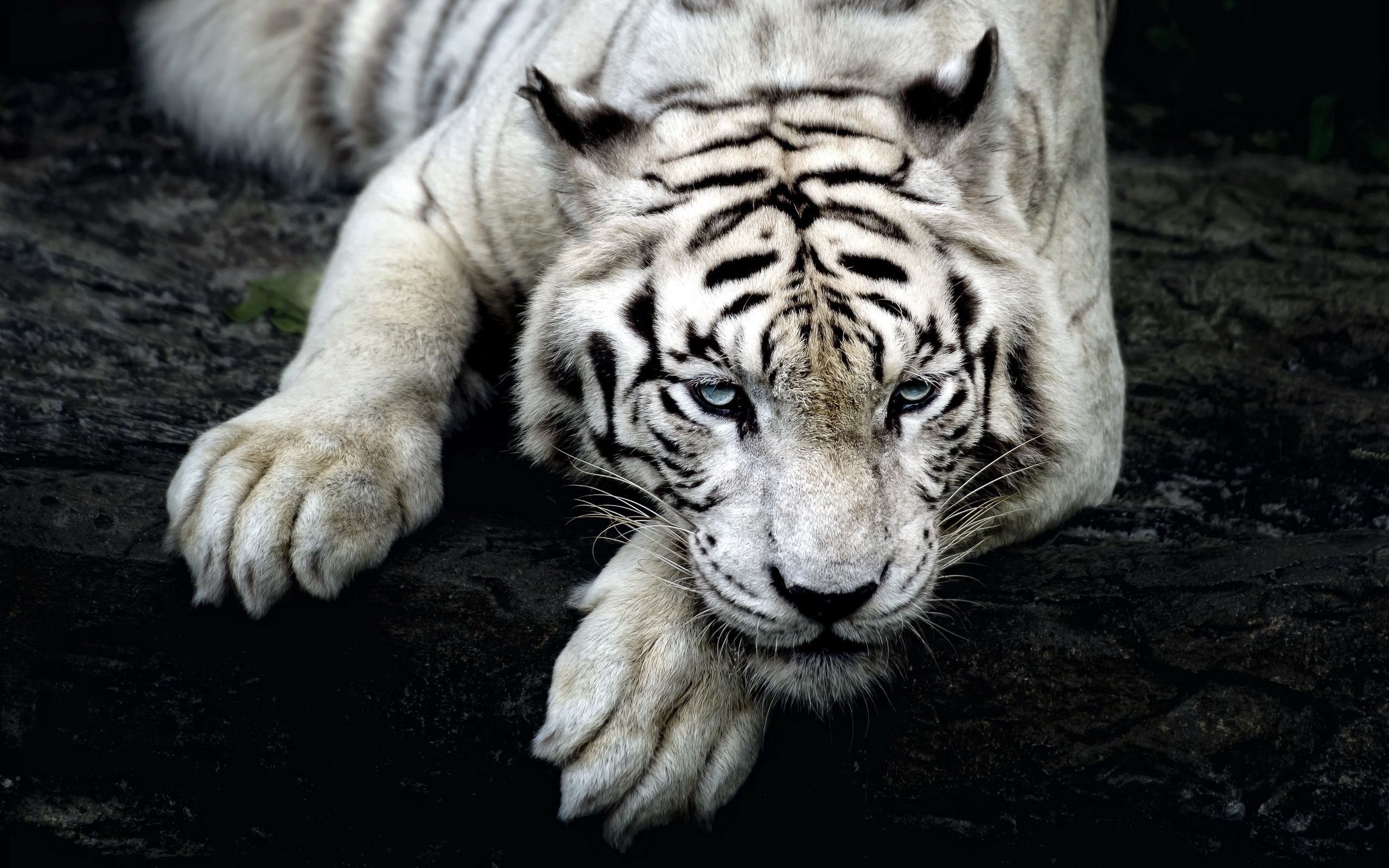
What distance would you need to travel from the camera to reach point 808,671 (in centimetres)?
152

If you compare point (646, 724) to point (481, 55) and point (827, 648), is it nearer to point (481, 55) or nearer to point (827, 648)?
point (827, 648)

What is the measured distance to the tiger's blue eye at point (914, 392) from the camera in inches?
61.4

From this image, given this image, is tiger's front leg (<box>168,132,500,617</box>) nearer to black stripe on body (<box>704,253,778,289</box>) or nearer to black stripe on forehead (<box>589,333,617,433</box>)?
black stripe on forehead (<box>589,333,617,433</box>)

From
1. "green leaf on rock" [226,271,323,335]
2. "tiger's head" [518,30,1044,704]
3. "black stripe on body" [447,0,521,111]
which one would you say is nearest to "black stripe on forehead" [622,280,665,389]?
"tiger's head" [518,30,1044,704]

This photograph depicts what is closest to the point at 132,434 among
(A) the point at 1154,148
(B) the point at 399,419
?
(B) the point at 399,419

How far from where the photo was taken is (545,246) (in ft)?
6.31

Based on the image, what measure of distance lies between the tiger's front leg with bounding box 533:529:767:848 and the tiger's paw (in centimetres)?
32

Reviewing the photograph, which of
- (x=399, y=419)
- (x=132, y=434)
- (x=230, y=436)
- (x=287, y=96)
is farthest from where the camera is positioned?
(x=287, y=96)

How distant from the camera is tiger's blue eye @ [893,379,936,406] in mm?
1560

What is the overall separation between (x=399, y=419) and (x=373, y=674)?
1.23 ft

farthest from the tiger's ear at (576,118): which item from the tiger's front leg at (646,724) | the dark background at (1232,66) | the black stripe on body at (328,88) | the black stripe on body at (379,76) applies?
the dark background at (1232,66)

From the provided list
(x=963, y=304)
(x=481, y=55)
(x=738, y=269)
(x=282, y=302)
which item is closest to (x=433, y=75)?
(x=481, y=55)

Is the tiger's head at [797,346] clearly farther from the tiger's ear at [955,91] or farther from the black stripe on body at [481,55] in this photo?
the black stripe on body at [481,55]

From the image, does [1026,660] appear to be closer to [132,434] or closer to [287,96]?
[132,434]
